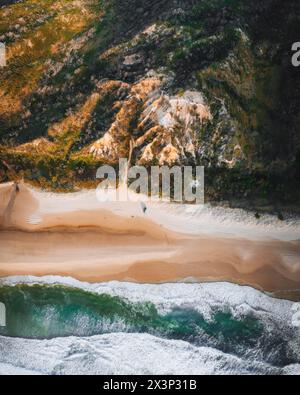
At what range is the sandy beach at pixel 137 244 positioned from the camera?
802cm

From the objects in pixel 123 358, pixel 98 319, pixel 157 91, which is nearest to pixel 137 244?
pixel 98 319

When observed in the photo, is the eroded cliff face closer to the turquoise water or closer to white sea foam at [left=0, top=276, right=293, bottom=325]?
white sea foam at [left=0, top=276, right=293, bottom=325]

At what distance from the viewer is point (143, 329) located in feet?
26.2

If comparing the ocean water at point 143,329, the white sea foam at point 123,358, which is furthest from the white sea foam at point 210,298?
the white sea foam at point 123,358

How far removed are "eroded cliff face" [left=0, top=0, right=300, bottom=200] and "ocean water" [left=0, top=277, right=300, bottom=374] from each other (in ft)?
5.51

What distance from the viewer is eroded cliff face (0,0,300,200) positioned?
26.4 ft

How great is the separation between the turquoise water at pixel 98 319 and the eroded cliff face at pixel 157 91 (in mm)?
1821

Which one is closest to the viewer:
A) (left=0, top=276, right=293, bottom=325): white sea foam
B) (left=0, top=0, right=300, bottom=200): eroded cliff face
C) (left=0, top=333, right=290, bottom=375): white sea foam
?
(left=0, top=333, right=290, bottom=375): white sea foam

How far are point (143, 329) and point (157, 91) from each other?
373 cm

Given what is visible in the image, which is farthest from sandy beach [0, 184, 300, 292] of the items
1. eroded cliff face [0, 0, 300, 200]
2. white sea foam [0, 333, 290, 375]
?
white sea foam [0, 333, 290, 375]

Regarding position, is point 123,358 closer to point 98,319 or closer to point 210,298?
point 98,319

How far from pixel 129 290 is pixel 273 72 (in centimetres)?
412

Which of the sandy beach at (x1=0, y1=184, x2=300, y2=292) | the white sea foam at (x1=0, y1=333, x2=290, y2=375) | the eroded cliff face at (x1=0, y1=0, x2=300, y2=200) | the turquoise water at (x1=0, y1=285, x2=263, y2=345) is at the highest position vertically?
the eroded cliff face at (x1=0, y1=0, x2=300, y2=200)

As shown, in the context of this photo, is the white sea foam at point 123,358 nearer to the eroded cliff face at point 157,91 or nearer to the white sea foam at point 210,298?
the white sea foam at point 210,298
